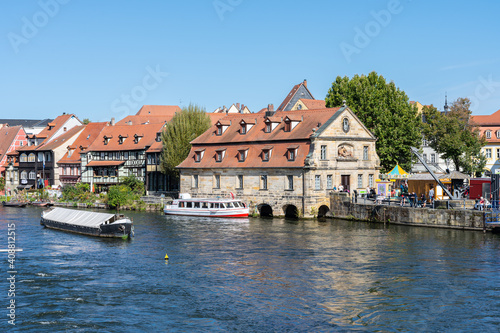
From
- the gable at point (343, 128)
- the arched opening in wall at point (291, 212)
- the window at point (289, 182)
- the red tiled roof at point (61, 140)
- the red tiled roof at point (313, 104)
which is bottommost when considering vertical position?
the arched opening in wall at point (291, 212)

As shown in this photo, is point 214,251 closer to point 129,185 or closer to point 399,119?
point 399,119

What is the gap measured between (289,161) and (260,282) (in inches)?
1235

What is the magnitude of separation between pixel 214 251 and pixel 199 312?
14.6 metres

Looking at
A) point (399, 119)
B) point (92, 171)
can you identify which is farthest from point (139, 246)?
point (92, 171)

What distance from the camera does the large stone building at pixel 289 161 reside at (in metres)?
62.2

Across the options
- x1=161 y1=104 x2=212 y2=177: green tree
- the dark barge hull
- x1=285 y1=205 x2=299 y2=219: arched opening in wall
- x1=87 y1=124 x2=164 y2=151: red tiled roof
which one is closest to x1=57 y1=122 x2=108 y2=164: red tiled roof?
x1=87 y1=124 x2=164 y2=151: red tiled roof

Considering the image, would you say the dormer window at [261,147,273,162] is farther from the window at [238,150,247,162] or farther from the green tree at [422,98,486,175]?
the green tree at [422,98,486,175]

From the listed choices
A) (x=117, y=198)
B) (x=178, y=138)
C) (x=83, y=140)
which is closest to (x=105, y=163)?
(x=83, y=140)

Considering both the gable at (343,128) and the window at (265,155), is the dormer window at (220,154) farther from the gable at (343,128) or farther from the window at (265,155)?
the gable at (343,128)

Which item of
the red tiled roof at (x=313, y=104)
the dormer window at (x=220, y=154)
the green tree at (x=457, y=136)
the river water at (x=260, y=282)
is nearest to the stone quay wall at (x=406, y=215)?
the river water at (x=260, y=282)

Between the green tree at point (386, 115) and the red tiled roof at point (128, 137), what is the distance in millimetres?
30993

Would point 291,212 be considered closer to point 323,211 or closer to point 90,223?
point 323,211

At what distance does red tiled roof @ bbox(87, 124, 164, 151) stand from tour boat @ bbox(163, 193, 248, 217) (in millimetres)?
22268

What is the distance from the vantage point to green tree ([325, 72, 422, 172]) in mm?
72562
